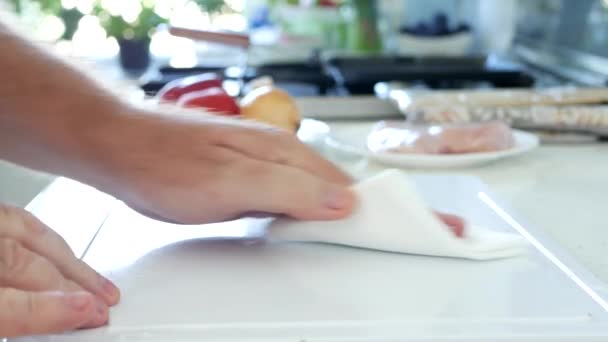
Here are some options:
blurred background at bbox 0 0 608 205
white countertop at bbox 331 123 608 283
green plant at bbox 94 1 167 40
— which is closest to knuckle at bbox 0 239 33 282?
white countertop at bbox 331 123 608 283

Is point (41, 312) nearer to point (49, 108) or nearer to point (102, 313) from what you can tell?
point (102, 313)

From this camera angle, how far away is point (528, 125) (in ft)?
3.07

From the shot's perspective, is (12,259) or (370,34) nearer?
(12,259)

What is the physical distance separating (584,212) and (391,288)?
0.26 metres

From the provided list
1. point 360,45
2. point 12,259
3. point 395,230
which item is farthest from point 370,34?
point 12,259

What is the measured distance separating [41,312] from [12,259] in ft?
0.15

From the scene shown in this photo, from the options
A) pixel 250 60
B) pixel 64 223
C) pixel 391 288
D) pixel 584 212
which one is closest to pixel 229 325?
pixel 391 288

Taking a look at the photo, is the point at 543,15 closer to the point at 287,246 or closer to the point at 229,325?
the point at 287,246

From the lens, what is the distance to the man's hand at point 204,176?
0.48m

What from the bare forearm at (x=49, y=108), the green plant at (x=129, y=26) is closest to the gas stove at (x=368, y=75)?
the green plant at (x=129, y=26)

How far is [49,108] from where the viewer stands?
0.49 metres

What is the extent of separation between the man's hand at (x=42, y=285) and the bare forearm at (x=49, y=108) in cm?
7

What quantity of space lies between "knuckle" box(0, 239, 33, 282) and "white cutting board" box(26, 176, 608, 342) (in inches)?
1.9

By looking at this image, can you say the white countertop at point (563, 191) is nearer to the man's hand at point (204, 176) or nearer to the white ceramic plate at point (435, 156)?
the white ceramic plate at point (435, 156)
